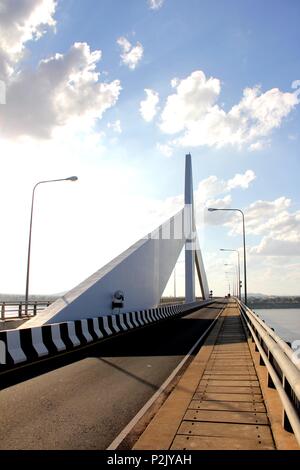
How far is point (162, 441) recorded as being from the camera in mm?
5316

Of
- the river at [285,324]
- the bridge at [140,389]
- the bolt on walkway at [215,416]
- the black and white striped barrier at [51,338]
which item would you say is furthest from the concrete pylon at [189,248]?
the bolt on walkway at [215,416]

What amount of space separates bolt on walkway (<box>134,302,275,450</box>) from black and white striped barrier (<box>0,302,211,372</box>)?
447cm

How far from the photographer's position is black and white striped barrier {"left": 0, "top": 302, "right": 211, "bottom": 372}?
11312mm

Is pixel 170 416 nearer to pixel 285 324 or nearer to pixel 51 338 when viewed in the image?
pixel 51 338

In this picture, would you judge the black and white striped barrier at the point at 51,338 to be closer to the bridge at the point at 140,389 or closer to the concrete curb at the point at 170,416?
the bridge at the point at 140,389

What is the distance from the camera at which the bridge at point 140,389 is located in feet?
17.9

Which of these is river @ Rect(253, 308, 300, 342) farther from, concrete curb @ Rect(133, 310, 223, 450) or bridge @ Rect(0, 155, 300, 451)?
concrete curb @ Rect(133, 310, 223, 450)

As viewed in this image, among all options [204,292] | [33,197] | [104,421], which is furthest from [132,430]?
[204,292]

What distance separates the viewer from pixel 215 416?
6.27m

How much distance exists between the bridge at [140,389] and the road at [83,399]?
2 cm

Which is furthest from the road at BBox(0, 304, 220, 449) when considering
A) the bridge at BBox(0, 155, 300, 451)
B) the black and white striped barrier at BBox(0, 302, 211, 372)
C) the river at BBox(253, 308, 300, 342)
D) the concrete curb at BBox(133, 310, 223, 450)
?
the river at BBox(253, 308, 300, 342)

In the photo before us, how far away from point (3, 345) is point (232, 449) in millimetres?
7599
